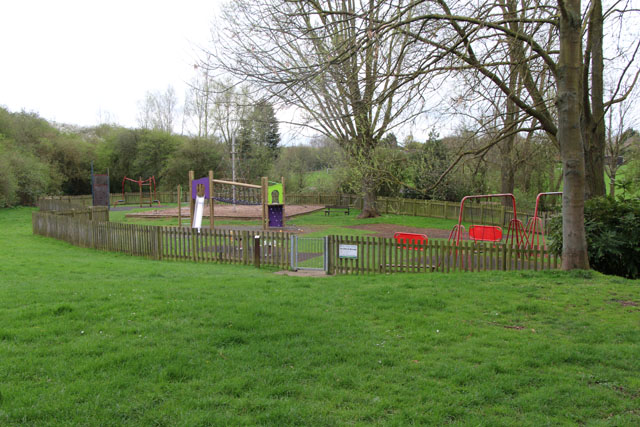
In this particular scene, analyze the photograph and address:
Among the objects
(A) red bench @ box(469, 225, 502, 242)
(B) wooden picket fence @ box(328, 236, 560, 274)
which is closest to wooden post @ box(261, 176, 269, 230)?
(A) red bench @ box(469, 225, 502, 242)

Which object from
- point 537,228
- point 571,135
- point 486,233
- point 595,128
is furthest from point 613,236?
point 486,233

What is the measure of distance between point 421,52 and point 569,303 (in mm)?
4933

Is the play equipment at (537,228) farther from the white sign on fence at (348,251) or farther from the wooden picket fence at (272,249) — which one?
the white sign on fence at (348,251)

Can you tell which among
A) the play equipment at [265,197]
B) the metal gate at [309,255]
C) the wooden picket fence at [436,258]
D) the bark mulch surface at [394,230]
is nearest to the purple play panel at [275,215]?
the play equipment at [265,197]

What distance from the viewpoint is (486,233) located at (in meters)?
17.3

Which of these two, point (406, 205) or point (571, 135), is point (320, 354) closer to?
point (571, 135)

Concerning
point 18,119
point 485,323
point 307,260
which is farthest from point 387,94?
point 18,119

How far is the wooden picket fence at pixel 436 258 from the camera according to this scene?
10266 millimetres

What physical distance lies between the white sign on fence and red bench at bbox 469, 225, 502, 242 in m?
6.66

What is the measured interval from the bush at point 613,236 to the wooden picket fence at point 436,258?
0.68m

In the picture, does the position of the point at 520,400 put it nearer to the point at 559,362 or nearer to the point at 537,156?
the point at 559,362

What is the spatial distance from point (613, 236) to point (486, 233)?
811 cm

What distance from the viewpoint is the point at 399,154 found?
661 inches

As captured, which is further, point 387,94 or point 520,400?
point 387,94
